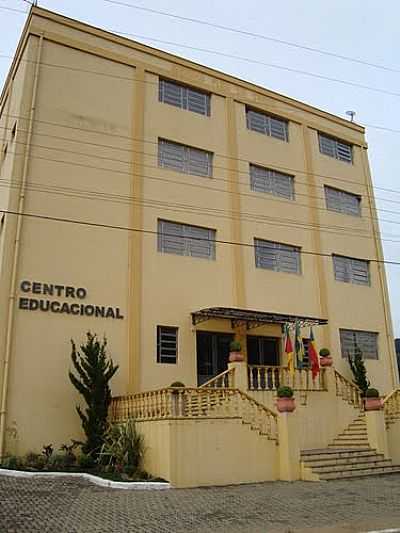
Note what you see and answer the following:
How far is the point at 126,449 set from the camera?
484 inches

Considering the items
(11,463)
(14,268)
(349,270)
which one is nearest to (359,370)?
(349,270)

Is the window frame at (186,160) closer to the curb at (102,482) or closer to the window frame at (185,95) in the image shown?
the window frame at (185,95)

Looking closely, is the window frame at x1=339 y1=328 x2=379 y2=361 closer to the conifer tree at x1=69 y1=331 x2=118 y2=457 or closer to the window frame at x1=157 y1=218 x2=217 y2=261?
the window frame at x1=157 y1=218 x2=217 y2=261

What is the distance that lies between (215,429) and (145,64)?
1269cm

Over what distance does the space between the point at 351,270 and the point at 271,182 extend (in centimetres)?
486

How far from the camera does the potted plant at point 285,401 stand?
13.1 meters

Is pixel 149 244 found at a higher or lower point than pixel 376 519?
higher

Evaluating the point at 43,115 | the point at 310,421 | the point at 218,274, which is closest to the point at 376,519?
the point at 310,421

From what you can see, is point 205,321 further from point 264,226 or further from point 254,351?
point 264,226

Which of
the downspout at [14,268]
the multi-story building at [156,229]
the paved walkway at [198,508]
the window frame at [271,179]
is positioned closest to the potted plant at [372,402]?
the multi-story building at [156,229]

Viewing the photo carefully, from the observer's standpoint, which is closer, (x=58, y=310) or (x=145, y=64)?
(x=58, y=310)

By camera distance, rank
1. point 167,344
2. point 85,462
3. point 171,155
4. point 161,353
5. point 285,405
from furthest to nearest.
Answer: point 171,155 < point 167,344 < point 161,353 < point 285,405 < point 85,462

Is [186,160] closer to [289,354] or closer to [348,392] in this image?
[289,354]

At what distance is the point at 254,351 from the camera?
17781mm
